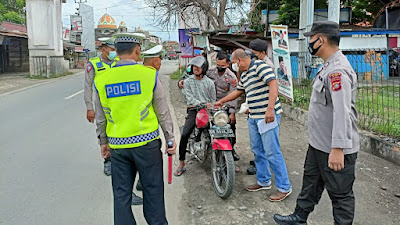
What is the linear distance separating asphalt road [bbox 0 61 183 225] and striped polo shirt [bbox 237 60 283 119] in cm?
141

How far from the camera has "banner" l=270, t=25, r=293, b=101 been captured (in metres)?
7.04

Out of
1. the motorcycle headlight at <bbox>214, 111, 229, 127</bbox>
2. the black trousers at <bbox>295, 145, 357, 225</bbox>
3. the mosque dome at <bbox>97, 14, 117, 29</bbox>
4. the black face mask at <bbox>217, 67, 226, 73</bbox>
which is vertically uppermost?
the mosque dome at <bbox>97, 14, 117, 29</bbox>

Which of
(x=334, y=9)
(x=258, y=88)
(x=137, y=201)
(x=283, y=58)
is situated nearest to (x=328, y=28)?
(x=258, y=88)

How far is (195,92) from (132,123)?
2.16 metres

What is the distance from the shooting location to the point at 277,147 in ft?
12.4

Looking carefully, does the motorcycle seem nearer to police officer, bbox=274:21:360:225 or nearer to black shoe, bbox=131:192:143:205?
black shoe, bbox=131:192:143:205

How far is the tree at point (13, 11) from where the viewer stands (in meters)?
32.5

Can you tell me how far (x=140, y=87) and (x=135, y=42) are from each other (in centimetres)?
39

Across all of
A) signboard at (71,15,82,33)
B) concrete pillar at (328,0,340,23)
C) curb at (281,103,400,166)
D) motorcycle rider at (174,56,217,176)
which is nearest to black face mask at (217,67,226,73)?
motorcycle rider at (174,56,217,176)

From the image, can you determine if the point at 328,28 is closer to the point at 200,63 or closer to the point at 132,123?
the point at 132,123

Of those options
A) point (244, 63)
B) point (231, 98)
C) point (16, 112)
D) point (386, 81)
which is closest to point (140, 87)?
point (244, 63)

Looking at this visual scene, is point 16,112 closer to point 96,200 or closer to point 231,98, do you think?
point 96,200

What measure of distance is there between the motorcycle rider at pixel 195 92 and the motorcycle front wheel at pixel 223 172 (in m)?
0.71

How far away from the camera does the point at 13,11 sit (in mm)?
35031
